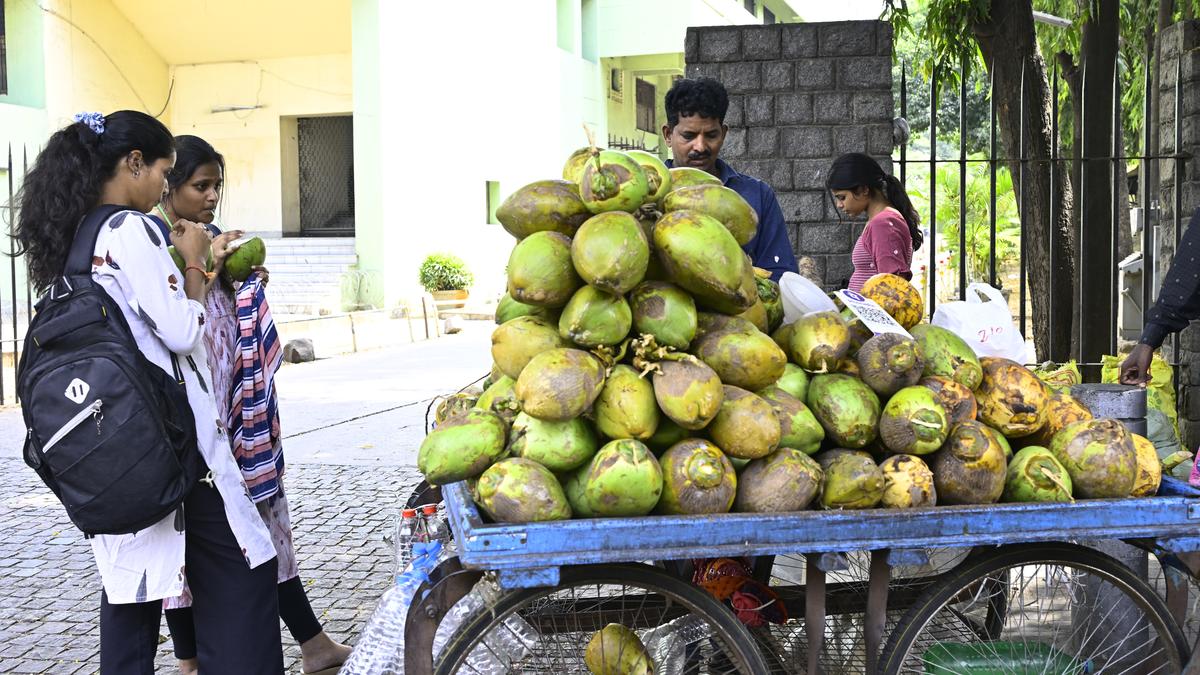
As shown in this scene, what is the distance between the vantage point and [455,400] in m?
2.96

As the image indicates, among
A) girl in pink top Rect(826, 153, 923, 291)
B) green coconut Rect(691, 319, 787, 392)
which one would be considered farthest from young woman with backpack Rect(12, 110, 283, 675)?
girl in pink top Rect(826, 153, 923, 291)

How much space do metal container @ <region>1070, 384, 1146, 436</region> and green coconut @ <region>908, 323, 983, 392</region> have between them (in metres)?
0.78

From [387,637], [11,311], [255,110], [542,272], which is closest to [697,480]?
[542,272]

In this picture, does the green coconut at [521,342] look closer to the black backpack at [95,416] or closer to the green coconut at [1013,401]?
the black backpack at [95,416]

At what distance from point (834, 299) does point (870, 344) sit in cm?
→ 46

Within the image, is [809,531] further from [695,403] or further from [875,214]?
[875,214]

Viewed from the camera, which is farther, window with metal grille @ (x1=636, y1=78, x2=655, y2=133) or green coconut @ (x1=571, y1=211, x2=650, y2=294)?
window with metal grille @ (x1=636, y1=78, x2=655, y2=133)

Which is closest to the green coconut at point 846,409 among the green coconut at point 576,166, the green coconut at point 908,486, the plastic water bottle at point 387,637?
the green coconut at point 908,486

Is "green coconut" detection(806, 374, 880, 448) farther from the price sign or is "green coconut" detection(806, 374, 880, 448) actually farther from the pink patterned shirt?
the pink patterned shirt

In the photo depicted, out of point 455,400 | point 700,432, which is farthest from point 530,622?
point 700,432

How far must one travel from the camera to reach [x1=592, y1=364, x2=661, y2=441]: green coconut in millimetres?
2385

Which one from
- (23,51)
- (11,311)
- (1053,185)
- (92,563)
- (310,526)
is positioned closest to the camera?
(92,563)

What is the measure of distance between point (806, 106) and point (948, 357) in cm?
365

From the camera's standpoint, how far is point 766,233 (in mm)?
3816
